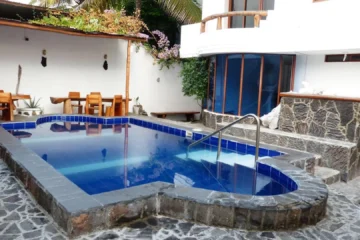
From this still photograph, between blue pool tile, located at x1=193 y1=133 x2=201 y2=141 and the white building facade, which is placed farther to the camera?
blue pool tile, located at x1=193 y1=133 x2=201 y2=141

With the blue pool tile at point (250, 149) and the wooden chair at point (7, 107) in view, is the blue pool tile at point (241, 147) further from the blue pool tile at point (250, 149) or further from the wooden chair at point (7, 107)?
the wooden chair at point (7, 107)

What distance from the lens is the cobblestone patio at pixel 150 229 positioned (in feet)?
13.4

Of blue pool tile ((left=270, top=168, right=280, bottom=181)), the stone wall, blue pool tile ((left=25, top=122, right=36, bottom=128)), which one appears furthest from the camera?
blue pool tile ((left=25, top=122, right=36, bottom=128))

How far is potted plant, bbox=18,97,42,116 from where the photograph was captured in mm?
12655

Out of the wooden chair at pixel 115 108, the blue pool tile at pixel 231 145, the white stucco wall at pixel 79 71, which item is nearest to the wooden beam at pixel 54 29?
the white stucco wall at pixel 79 71

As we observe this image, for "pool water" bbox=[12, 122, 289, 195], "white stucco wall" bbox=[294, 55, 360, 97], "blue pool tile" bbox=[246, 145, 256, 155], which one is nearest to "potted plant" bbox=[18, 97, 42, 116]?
"pool water" bbox=[12, 122, 289, 195]

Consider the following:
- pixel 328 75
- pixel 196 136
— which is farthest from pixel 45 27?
pixel 328 75

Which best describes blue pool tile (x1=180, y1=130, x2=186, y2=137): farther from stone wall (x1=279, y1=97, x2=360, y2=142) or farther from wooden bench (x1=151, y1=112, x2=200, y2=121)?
wooden bench (x1=151, y1=112, x2=200, y2=121)

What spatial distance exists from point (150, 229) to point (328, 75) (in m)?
8.96

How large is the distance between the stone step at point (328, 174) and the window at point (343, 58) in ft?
13.1

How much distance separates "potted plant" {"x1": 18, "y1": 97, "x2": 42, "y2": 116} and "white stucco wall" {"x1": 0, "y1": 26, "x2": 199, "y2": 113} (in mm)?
295

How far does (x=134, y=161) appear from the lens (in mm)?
8133

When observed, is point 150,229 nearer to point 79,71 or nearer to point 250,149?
point 250,149

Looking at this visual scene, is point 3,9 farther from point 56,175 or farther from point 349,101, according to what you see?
point 349,101
